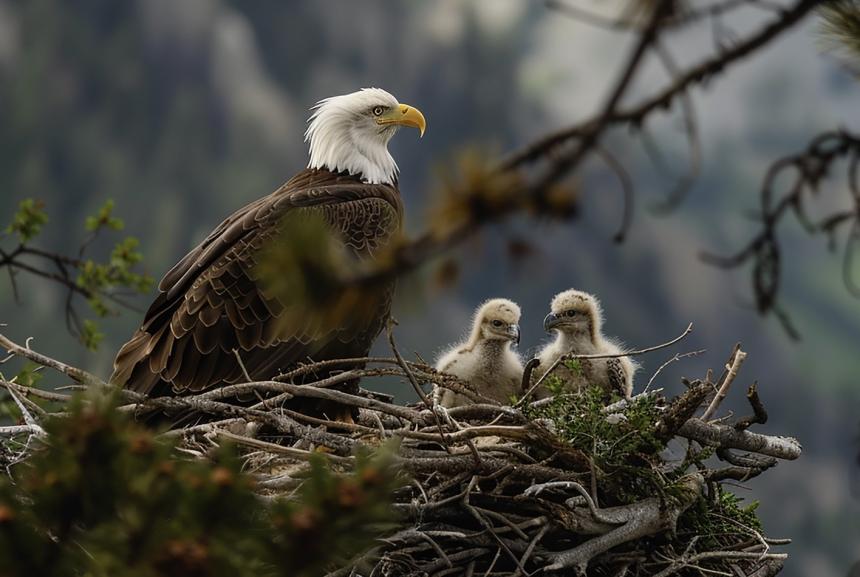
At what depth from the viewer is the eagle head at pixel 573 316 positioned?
17.4 feet

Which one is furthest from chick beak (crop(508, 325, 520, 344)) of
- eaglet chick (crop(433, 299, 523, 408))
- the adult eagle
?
the adult eagle

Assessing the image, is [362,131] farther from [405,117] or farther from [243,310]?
[243,310]

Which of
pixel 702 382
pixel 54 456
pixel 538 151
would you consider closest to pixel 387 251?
pixel 538 151

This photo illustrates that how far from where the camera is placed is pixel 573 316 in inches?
209

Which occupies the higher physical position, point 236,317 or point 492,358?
point 236,317

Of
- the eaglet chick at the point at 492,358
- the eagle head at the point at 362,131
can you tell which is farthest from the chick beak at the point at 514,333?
the eagle head at the point at 362,131

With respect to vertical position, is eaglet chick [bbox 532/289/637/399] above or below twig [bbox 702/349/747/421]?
above

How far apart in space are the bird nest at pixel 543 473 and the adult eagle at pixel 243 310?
1.89 ft

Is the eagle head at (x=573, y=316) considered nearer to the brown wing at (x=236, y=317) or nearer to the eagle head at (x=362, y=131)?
the brown wing at (x=236, y=317)

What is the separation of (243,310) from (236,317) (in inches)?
1.9

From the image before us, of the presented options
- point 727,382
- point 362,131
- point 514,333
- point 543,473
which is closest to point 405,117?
point 362,131

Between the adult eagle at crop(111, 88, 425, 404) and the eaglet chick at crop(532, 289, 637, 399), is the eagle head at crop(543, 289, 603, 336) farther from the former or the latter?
the adult eagle at crop(111, 88, 425, 404)

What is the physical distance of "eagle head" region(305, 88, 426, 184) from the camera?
581cm

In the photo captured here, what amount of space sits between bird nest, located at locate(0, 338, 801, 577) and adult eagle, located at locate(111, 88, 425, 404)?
57 cm
